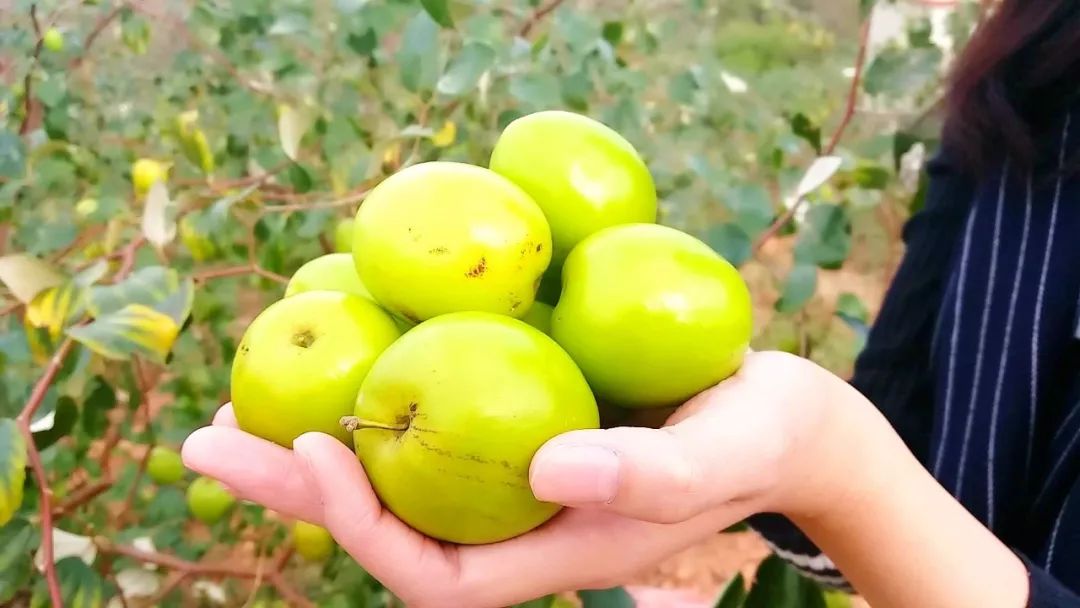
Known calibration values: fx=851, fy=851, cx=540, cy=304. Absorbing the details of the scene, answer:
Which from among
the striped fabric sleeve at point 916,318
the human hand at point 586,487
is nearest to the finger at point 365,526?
the human hand at point 586,487

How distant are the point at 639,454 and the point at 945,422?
1.76 feet

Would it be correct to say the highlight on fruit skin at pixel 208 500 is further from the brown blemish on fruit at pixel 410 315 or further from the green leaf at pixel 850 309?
the green leaf at pixel 850 309

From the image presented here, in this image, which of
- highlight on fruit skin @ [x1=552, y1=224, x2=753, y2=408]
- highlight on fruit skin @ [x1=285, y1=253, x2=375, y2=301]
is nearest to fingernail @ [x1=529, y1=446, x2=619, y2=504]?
highlight on fruit skin @ [x1=552, y1=224, x2=753, y2=408]

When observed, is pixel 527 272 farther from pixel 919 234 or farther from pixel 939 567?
pixel 919 234

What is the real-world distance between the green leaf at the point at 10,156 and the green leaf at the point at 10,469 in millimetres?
450

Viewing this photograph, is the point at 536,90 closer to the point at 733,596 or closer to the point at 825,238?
the point at 825,238

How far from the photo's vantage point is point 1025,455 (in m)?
0.71

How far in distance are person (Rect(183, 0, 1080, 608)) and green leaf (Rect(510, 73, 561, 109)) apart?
36cm

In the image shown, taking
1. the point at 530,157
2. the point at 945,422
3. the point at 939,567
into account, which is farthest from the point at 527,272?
the point at 945,422

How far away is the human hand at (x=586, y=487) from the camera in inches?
12.1

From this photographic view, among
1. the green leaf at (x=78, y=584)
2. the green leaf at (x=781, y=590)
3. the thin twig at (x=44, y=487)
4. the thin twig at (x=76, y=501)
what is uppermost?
the thin twig at (x=44, y=487)

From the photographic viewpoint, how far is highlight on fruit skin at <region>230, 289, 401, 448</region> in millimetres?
413

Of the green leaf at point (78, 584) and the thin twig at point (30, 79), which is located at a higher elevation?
the thin twig at point (30, 79)

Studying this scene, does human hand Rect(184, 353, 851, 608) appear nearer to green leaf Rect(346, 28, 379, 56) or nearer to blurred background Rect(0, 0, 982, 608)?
blurred background Rect(0, 0, 982, 608)
